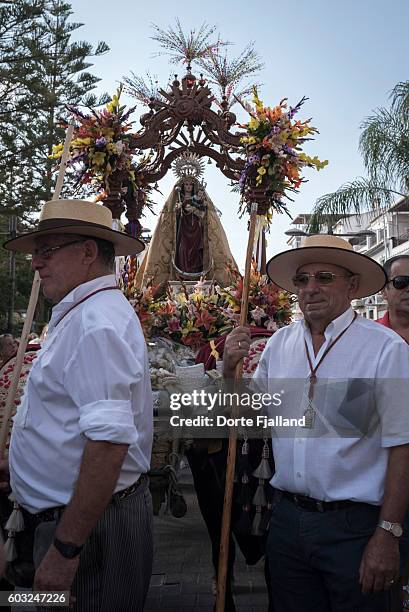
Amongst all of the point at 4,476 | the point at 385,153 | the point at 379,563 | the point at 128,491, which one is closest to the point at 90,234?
the point at 128,491

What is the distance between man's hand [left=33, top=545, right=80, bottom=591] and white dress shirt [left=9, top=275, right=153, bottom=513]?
8.3 inches

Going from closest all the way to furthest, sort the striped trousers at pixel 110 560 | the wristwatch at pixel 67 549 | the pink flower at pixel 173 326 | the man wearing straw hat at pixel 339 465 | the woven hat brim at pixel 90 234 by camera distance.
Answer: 1. the wristwatch at pixel 67 549
2. the striped trousers at pixel 110 560
3. the man wearing straw hat at pixel 339 465
4. the woven hat brim at pixel 90 234
5. the pink flower at pixel 173 326

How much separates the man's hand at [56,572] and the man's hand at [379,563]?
1107 millimetres

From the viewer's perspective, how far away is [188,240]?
9.65 meters

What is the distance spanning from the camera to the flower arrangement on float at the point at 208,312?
6.12 m

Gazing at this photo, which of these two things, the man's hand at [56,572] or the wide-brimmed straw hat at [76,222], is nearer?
the man's hand at [56,572]

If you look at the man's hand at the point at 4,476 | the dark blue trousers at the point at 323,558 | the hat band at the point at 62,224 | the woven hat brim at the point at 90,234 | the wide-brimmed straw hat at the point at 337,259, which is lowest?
the dark blue trousers at the point at 323,558

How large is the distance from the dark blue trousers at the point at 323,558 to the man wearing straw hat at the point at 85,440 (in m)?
0.59

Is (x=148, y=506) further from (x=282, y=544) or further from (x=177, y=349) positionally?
(x=177, y=349)

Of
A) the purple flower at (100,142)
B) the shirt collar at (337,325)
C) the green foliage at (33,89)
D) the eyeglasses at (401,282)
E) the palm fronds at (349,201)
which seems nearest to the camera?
the shirt collar at (337,325)

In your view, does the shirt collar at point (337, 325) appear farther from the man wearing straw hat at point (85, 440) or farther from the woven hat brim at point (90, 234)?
the woven hat brim at point (90, 234)

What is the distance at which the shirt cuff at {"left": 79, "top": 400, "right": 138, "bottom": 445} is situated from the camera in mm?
2117

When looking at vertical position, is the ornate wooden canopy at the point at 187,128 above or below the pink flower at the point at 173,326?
above

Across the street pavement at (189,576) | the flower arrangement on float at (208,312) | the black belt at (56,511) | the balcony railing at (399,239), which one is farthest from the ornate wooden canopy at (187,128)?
the balcony railing at (399,239)
